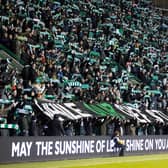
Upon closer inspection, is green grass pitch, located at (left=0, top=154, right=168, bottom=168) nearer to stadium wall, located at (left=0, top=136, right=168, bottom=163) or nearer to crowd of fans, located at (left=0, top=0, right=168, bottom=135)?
stadium wall, located at (left=0, top=136, right=168, bottom=163)

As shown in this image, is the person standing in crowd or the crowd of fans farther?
the person standing in crowd

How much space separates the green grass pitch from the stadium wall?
0.39m

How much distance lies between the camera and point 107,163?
65.6 feet

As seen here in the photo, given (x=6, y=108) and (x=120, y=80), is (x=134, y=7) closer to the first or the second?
(x=120, y=80)

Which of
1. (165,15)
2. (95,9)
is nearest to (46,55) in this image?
(95,9)

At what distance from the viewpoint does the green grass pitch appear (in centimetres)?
1778

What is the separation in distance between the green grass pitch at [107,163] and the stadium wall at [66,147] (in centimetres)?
39

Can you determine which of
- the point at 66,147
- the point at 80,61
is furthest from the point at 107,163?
the point at 80,61

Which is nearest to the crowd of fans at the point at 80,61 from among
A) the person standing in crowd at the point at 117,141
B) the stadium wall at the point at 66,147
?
the stadium wall at the point at 66,147

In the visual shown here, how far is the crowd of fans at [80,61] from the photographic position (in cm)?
2097

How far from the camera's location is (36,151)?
18938 millimetres

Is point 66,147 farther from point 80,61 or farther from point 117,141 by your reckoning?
point 80,61

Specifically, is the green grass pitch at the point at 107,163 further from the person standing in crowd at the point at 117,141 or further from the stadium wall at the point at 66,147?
the person standing in crowd at the point at 117,141

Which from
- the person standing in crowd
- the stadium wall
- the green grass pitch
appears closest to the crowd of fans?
the stadium wall
